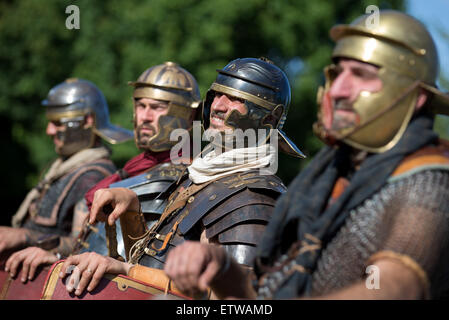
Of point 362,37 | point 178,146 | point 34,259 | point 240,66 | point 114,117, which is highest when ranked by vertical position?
point 362,37

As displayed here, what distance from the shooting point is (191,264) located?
232 centimetres

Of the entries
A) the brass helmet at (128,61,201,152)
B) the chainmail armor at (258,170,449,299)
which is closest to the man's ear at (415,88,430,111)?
the chainmail armor at (258,170,449,299)

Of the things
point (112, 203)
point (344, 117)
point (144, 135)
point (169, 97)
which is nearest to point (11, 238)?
point (144, 135)

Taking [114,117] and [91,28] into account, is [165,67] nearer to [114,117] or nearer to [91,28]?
[114,117]

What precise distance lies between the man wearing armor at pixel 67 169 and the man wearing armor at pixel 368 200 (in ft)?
12.9

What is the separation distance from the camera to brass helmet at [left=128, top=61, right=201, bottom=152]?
5723mm

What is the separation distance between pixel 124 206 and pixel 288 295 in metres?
1.83

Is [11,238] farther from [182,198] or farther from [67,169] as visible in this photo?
[182,198]

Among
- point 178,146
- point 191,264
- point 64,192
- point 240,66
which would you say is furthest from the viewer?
point 64,192

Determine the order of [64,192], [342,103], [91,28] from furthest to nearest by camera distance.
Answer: [91,28], [64,192], [342,103]

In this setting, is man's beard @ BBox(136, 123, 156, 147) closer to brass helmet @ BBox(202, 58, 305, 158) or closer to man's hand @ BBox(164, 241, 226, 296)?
brass helmet @ BBox(202, 58, 305, 158)

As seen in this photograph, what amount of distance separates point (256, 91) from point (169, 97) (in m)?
1.71
